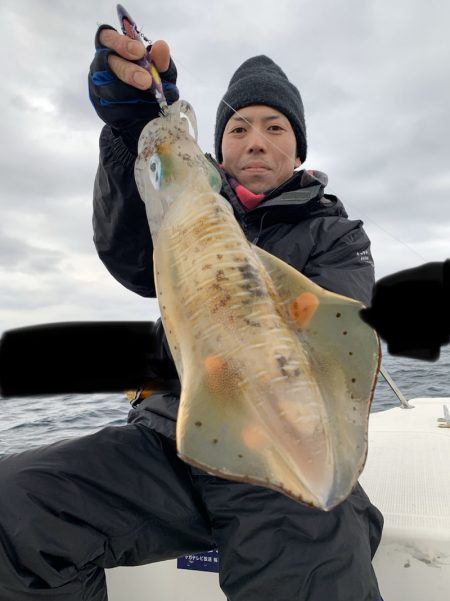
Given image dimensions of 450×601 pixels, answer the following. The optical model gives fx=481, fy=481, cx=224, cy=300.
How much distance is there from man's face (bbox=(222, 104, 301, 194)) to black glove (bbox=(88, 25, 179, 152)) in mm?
1031

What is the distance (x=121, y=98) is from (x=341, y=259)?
153 cm

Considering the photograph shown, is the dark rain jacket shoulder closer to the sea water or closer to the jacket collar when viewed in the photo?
the jacket collar

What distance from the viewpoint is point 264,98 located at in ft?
13.2

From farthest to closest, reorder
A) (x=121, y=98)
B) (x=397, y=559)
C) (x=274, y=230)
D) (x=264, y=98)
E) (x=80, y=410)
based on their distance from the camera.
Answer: (x=80, y=410) → (x=264, y=98) → (x=274, y=230) → (x=397, y=559) → (x=121, y=98)

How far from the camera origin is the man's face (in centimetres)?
352

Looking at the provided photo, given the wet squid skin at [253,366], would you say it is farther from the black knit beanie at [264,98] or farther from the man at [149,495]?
the black knit beanie at [264,98]

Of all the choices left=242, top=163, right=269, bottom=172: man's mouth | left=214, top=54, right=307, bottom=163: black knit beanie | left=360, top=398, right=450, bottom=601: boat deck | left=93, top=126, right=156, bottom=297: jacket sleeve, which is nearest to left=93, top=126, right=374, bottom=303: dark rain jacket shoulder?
left=93, top=126, right=156, bottom=297: jacket sleeve

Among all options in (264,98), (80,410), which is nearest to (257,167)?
(264,98)

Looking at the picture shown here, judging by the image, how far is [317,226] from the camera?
309cm

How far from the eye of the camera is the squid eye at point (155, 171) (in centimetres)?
213

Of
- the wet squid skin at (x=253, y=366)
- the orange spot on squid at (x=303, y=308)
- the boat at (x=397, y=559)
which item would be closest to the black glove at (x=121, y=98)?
the wet squid skin at (x=253, y=366)

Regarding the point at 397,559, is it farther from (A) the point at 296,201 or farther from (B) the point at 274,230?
(A) the point at 296,201

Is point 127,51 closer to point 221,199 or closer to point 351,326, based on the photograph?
point 221,199

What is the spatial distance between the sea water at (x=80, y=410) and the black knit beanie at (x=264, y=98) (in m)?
5.83
